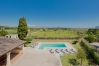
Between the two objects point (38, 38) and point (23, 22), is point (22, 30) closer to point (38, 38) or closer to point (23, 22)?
point (23, 22)

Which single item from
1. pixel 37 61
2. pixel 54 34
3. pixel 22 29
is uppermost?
pixel 22 29

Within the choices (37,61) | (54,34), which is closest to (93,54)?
(37,61)

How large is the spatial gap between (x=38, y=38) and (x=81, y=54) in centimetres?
2728

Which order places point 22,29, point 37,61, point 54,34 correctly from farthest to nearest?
point 54,34 < point 22,29 < point 37,61

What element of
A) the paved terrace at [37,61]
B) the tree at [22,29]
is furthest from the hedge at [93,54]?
the tree at [22,29]

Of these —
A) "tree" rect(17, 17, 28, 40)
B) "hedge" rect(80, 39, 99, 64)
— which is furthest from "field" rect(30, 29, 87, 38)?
"hedge" rect(80, 39, 99, 64)

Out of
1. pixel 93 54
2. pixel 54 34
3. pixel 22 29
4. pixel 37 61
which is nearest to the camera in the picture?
pixel 37 61

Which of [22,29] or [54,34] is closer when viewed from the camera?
[22,29]

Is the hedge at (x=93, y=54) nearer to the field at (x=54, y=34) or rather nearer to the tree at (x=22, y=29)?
the tree at (x=22, y=29)

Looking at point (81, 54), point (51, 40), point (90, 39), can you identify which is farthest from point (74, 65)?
point (51, 40)

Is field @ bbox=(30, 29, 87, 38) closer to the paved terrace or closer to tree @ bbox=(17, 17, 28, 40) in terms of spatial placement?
Result: tree @ bbox=(17, 17, 28, 40)

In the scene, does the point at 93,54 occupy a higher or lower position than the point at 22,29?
lower

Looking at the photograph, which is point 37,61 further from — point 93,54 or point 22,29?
point 22,29

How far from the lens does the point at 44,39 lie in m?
43.9
